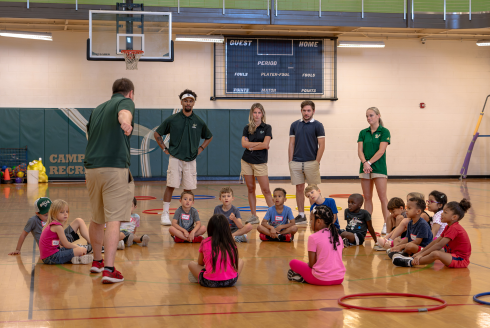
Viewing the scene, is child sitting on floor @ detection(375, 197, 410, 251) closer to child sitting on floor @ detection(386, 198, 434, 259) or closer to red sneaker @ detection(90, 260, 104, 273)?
child sitting on floor @ detection(386, 198, 434, 259)

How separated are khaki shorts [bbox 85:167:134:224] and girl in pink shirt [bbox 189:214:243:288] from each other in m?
Result: 0.89

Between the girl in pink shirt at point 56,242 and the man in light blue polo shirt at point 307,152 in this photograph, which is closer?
the girl in pink shirt at point 56,242

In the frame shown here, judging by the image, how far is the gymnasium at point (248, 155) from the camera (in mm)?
4164

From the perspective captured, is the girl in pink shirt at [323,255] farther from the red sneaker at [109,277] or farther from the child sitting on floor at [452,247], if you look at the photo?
the red sneaker at [109,277]

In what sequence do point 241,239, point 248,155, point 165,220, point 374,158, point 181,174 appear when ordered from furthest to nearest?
1. point 248,155
2. point 181,174
3. point 165,220
4. point 374,158
5. point 241,239

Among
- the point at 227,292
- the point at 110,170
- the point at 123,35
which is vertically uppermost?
the point at 123,35

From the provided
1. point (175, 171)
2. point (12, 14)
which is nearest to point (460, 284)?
point (175, 171)

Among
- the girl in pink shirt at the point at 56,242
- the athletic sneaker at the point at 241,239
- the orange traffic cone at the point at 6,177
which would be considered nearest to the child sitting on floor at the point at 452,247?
the athletic sneaker at the point at 241,239

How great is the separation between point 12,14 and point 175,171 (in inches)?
380

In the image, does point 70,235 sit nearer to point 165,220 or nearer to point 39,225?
point 39,225

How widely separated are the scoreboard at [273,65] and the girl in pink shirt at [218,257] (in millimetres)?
12837

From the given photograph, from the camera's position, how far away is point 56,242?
17.3ft

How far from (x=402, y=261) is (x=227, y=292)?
2.05m

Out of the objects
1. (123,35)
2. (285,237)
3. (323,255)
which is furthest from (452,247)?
(123,35)
